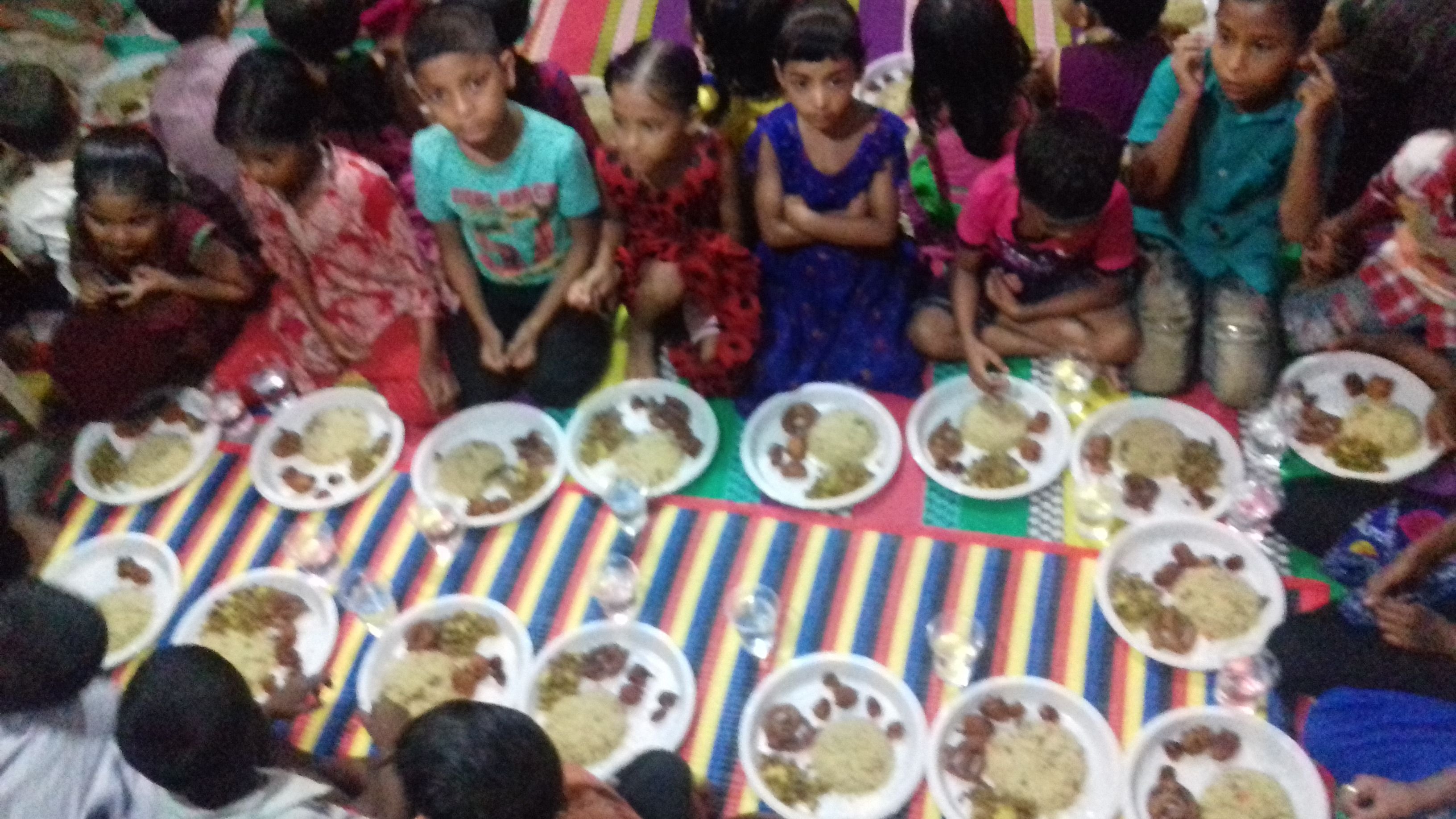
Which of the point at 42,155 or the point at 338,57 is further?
the point at 338,57

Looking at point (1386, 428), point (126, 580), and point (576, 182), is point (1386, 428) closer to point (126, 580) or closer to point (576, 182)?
point (576, 182)

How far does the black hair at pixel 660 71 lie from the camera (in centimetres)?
216

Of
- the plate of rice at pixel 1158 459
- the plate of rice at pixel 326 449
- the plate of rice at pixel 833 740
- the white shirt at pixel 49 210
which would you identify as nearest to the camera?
the plate of rice at pixel 833 740

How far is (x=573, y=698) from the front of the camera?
6.55ft

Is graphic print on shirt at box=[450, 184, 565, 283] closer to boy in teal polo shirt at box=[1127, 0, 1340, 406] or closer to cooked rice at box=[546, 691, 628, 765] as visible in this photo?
cooked rice at box=[546, 691, 628, 765]

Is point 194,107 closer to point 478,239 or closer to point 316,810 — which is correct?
point 478,239

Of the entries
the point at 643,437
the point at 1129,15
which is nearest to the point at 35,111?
the point at 643,437

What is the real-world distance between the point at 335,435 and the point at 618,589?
906mm

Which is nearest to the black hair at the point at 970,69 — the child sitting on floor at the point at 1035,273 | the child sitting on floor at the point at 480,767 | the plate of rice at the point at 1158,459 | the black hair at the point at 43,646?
the child sitting on floor at the point at 1035,273

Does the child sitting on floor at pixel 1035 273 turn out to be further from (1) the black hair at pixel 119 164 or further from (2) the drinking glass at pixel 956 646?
(1) the black hair at pixel 119 164

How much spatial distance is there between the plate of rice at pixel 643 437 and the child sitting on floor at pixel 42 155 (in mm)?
1444

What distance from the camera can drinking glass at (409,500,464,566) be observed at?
92.7 inches

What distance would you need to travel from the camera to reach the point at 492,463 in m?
2.44

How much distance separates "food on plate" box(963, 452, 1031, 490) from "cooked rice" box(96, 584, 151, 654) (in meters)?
1.91
